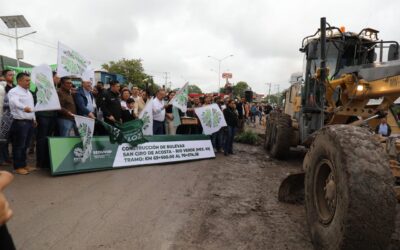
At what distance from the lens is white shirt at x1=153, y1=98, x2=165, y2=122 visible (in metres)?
9.47

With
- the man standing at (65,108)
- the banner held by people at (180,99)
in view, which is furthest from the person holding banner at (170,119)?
the man standing at (65,108)

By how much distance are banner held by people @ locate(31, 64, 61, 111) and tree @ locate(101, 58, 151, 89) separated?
175 ft

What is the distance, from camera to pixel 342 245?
9.19 ft

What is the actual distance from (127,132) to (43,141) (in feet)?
5.90

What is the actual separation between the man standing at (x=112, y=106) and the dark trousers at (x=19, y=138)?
1788mm

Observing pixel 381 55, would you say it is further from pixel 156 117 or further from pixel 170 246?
pixel 156 117

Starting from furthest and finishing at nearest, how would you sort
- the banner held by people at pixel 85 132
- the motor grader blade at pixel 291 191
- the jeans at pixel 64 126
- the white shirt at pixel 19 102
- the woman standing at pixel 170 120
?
the woman standing at pixel 170 120 < the jeans at pixel 64 126 < the banner held by people at pixel 85 132 < the white shirt at pixel 19 102 < the motor grader blade at pixel 291 191

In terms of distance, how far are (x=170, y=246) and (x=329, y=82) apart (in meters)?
4.26

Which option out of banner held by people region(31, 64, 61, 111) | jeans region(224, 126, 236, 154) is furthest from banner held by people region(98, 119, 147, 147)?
jeans region(224, 126, 236, 154)

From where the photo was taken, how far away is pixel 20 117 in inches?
257

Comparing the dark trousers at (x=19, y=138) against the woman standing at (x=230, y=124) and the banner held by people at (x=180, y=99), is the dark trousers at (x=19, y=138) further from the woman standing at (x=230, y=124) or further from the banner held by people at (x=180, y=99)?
the woman standing at (x=230, y=124)

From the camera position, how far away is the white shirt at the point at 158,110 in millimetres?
9466

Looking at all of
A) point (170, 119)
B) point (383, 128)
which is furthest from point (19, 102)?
point (383, 128)

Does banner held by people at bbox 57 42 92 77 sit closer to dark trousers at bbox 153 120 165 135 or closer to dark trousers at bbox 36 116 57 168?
dark trousers at bbox 36 116 57 168
